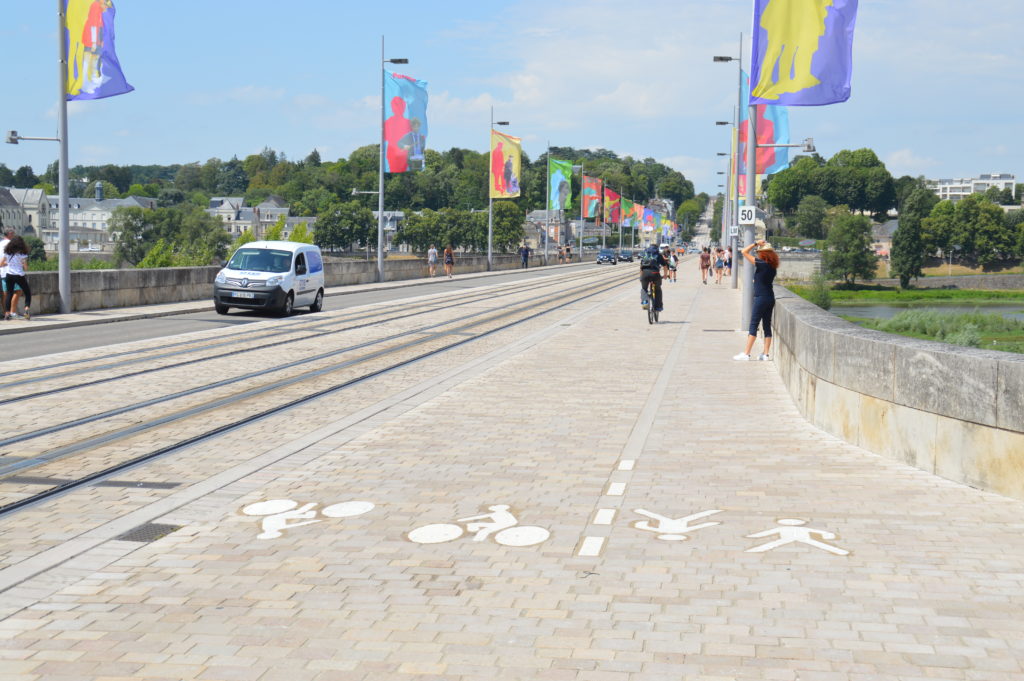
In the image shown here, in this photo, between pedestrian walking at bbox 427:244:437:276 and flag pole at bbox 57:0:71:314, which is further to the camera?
pedestrian walking at bbox 427:244:437:276

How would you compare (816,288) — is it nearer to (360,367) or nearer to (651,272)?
(651,272)

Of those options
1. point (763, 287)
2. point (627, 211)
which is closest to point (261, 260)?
point (763, 287)

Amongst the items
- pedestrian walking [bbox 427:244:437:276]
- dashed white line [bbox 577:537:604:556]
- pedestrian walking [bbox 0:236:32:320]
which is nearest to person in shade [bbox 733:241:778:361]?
dashed white line [bbox 577:537:604:556]

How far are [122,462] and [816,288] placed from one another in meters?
102

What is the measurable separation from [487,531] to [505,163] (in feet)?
156

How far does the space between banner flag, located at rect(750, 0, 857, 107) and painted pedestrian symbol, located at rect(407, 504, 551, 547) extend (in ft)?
33.5

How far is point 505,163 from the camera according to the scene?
52656 millimetres

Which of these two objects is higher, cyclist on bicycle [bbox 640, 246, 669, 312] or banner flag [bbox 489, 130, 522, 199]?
banner flag [bbox 489, 130, 522, 199]

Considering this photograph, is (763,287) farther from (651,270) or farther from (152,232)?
(152,232)

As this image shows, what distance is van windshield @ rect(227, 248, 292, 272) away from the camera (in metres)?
25.7

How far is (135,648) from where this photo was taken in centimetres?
427

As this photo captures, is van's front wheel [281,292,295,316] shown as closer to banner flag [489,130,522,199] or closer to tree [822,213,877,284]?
banner flag [489,130,522,199]

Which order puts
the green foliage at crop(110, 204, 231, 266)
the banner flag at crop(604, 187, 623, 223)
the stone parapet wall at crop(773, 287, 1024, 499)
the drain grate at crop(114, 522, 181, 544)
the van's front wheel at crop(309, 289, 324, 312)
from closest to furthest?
the drain grate at crop(114, 522, 181, 544), the stone parapet wall at crop(773, 287, 1024, 499), the van's front wheel at crop(309, 289, 324, 312), the banner flag at crop(604, 187, 623, 223), the green foliage at crop(110, 204, 231, 266)

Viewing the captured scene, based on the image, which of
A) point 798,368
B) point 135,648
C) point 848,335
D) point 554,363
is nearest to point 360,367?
point 554,363
